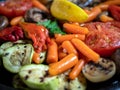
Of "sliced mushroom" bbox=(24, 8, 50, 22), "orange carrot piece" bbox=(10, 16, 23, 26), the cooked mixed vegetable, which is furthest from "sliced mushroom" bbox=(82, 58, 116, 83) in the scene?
"orange carrot piece" bbox=(10, 16, 23, 26)

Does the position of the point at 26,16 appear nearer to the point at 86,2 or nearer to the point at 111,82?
the point at 86,2

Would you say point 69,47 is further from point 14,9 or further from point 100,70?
point 14,9

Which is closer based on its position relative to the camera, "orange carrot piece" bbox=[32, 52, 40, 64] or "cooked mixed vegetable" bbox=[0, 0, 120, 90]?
"cooked mixed vegetable" bbox=[0, 0, 120, 90]

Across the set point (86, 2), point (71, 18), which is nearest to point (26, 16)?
point (71, 18)

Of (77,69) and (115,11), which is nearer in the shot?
(77,69)

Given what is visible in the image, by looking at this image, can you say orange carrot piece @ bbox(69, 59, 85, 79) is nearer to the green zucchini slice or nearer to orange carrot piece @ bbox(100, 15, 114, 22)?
the green zucchini slice

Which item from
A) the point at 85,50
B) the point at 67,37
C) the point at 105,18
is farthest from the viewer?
the point at 105,18

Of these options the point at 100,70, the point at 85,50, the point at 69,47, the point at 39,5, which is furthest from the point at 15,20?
the point at 100,70

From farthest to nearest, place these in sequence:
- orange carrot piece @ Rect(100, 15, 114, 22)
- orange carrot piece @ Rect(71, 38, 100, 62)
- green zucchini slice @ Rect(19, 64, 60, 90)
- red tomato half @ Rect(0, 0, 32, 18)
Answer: red tomato half @ Rect(0, 0, 32, 18)
orange carrot piece @ Rect(100, 15, 114, 22)
orange carrot piece @ Rect(71, 38, 100, 62)
green zucchini slice @ Rect(19, 64, 60, 90)
